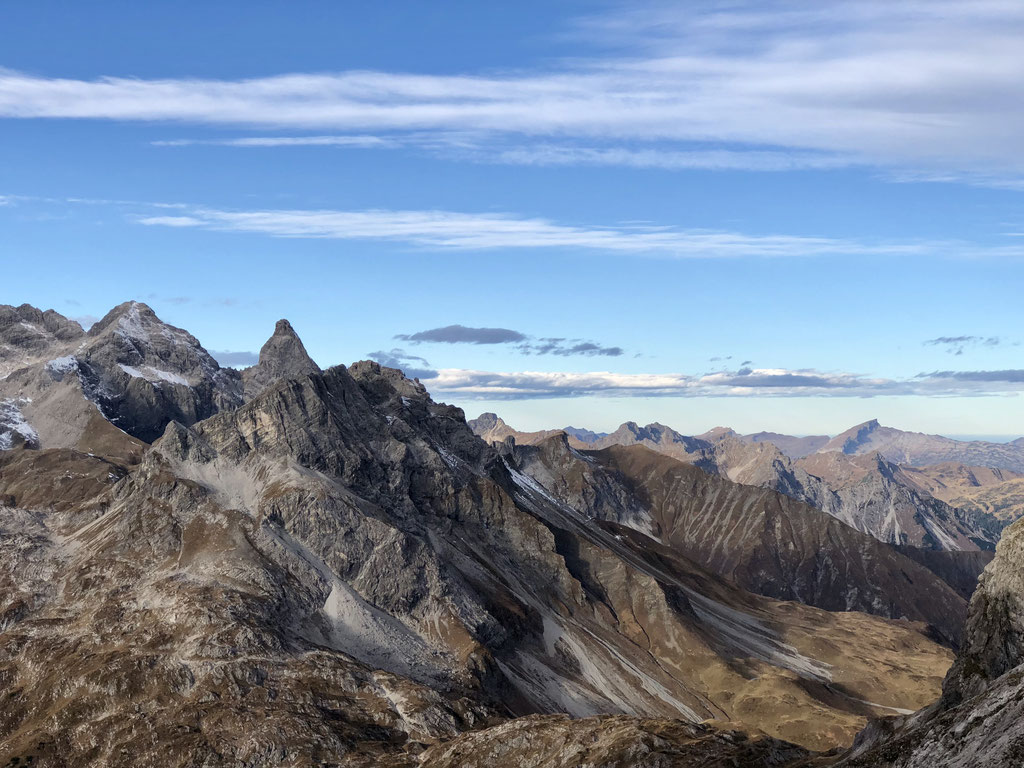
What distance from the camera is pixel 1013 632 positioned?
101 meters

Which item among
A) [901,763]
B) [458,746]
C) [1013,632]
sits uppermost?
[1013,632]

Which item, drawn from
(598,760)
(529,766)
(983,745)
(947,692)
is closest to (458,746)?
(529,766)

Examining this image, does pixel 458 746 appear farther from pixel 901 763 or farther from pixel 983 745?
pixel 983 745

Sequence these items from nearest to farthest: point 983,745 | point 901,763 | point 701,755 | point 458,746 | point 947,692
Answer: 1. point 983,745
2. point 901,763
3. point 947,692
4. point 701,755
5. point 458,746

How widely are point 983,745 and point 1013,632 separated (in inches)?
650

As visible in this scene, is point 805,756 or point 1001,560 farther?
point 805,756

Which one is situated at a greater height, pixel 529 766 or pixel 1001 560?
pixel 1001 560

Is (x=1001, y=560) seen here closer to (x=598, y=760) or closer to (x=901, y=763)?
(x=901, y=763)

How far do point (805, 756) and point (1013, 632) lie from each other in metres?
52.1

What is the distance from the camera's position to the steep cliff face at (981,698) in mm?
89125

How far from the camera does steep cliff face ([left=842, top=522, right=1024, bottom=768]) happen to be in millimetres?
89125

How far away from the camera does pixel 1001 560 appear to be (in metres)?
106

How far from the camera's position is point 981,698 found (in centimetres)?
9581

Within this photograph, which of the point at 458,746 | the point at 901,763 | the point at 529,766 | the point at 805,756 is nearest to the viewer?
the point at 901,763
